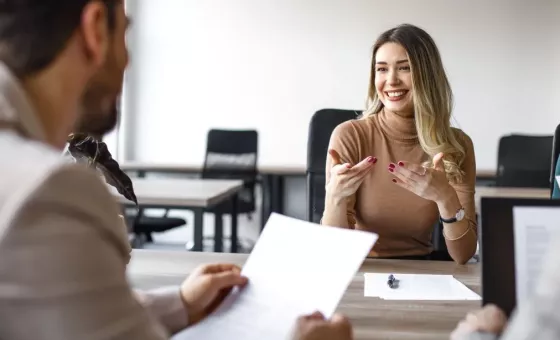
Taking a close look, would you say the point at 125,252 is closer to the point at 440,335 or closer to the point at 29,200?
the point at 29,200

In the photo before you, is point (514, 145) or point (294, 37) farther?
point (294, 37)

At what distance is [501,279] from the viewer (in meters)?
0.72

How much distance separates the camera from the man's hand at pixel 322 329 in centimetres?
68

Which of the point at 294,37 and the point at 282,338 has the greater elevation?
the point at 294,37

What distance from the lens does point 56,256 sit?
40cm

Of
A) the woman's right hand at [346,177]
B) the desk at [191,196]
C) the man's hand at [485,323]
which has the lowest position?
the desk at [191,196]

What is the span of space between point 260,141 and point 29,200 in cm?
472

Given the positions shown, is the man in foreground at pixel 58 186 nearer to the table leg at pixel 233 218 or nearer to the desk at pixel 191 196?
the desk at pixel 191 196

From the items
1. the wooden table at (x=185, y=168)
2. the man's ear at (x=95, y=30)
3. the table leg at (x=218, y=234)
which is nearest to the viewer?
the man's ear at (x=95, y=30)

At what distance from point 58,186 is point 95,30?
18 centimetres

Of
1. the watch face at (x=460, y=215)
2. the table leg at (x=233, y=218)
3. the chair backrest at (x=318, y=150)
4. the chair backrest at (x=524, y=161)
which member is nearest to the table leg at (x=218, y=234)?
the table leg at (x=233, y=218)

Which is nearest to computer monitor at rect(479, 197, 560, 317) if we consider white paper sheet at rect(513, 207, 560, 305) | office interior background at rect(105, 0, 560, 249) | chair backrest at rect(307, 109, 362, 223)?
white paper sheet at rect(513, 207, 560, 305)

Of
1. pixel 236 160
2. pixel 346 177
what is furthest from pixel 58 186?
pixel 236 160

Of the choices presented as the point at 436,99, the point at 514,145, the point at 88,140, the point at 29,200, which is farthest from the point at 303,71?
the point at 29,200
